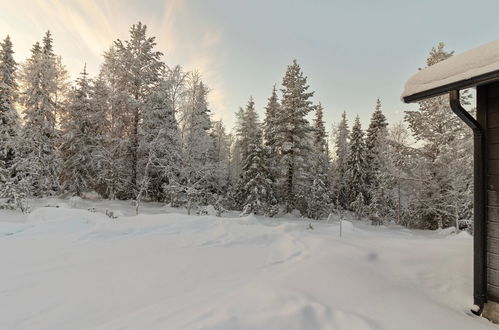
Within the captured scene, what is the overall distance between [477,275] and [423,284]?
69 cm

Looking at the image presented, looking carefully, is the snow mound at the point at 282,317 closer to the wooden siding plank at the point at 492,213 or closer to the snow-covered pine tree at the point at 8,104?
the wooden siding plank at the point at 492,213

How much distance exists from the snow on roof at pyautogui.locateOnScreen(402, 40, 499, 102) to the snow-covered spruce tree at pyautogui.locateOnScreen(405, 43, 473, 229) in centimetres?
1263

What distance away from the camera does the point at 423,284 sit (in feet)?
12.2

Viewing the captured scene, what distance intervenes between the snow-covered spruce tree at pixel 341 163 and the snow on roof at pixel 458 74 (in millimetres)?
25402

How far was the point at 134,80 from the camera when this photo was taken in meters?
19.6

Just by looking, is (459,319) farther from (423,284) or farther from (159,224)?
(159,224)

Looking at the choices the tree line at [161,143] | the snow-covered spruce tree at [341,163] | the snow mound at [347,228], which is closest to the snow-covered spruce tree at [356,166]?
the snow-covered spruce tree at [341,163]

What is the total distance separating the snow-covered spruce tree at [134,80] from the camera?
18922 millimetres

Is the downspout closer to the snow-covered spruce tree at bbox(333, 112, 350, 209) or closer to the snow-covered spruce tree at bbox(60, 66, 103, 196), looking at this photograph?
the snow-covered spruce tree at bbox(60, 66, 103, 196)

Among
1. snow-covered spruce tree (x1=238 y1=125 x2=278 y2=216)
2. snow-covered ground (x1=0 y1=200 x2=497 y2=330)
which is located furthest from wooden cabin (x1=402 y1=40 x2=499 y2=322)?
snow-covered spruce tree (x1=238 y1=125 x2=278 y2=216)

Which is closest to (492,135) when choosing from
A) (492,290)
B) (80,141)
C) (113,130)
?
(492,290)

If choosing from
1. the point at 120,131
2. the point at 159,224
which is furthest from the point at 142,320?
the point at 120,131

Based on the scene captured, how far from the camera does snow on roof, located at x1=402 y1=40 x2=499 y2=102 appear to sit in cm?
280

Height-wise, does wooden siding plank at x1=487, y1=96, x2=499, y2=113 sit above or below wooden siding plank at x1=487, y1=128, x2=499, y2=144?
above
